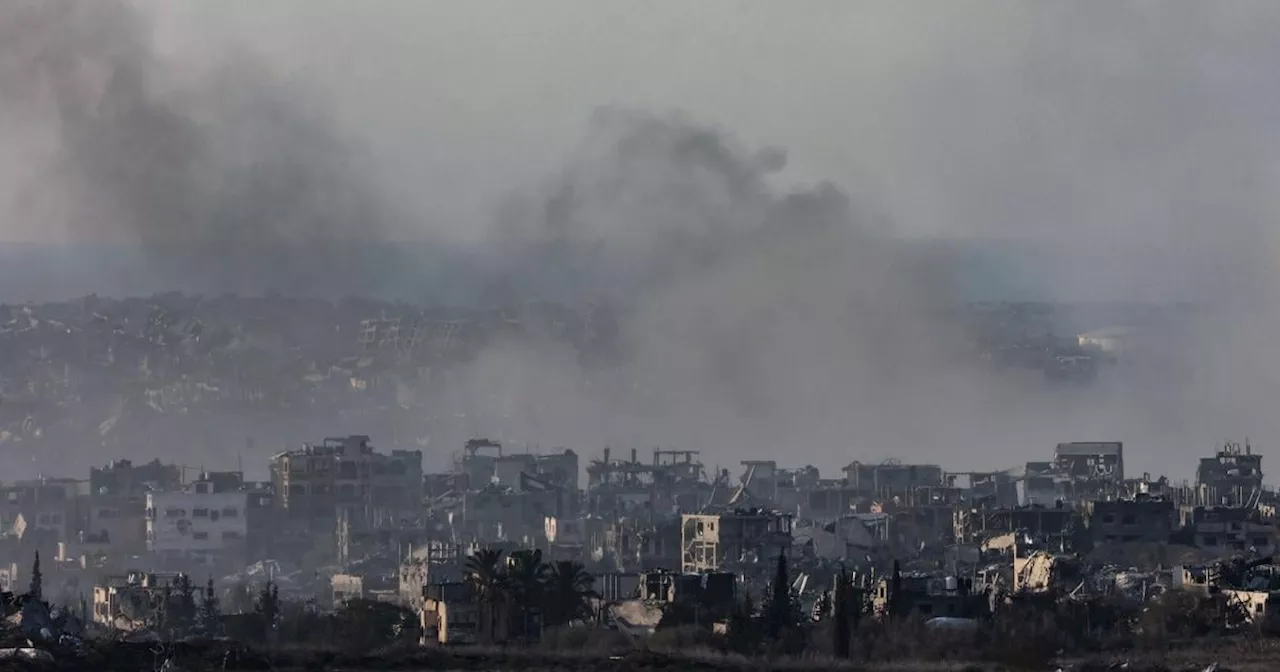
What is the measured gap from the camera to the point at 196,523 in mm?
123688

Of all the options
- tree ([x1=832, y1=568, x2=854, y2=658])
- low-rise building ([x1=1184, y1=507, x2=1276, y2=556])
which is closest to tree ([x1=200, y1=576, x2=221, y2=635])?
tree ([x1=832, y1=568, x2=854, y2=658])

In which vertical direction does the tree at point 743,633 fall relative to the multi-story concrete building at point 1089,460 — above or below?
below

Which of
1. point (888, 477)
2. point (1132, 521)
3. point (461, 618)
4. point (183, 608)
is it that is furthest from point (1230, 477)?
point (461, 618)

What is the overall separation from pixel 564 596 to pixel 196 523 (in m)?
57.5

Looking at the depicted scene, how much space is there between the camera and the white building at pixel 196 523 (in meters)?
122

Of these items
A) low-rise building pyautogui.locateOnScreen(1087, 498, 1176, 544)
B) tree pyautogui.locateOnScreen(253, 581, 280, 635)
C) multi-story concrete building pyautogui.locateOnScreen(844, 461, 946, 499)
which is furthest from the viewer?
multi-story concrete building pyautogui.locateOnScreen(844, 461, 946, 499)

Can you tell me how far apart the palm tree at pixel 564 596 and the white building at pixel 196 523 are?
5328 cm

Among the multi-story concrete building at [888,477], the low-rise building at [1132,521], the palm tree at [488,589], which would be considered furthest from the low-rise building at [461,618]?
the multi-story concrete building at [888,477]

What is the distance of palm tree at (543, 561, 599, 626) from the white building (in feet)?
175

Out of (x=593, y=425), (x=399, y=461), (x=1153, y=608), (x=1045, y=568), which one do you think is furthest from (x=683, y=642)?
(x=593, y=425)

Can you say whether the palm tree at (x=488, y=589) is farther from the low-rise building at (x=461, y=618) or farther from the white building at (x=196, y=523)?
the white building at (x=196, y=523)

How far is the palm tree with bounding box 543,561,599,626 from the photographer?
2675 inches

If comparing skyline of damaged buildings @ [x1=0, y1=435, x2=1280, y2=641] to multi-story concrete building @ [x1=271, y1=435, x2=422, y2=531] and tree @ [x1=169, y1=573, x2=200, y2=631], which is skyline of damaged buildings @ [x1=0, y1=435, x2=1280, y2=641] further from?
tree @ [x1=169, y1=573, x2=200, y2=631]

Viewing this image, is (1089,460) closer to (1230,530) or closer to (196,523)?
(196,523)
